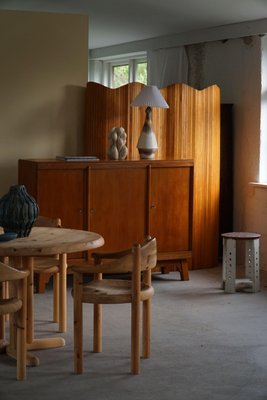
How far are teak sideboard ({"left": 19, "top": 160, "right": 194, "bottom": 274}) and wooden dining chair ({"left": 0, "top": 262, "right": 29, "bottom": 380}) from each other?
2308mm

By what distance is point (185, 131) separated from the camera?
7.93 meters

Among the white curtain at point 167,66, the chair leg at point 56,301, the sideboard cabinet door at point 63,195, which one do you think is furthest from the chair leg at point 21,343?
the white curtain at point 167,66

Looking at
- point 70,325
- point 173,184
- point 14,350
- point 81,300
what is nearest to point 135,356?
point 81,300

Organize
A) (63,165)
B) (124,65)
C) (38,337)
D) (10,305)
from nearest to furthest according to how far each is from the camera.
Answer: (10,305) < (38,337) < (63,165) < (124,65)

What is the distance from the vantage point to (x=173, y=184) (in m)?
7.63

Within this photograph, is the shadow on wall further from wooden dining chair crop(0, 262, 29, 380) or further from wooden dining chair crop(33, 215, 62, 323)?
wooden dining chair crop(0, 262, 29, 380)

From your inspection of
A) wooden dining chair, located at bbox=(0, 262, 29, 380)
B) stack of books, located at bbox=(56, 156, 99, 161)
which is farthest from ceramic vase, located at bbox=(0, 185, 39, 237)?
stack of books, located at bbox=(56, 156, 99, 161)

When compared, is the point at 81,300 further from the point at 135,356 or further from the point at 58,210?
the point at 58,210

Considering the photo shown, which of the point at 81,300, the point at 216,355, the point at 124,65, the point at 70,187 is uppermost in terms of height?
the point at 124,65

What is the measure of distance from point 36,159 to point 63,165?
0.48 meters

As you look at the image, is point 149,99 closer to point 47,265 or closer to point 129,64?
point 47,265

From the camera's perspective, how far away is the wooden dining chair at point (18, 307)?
4.42m

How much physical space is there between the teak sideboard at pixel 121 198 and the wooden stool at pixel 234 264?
2.09 feet

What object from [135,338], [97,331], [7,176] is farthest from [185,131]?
[135,338]
